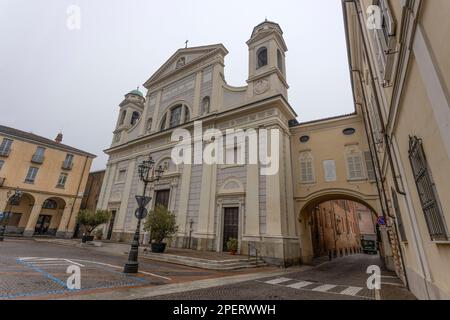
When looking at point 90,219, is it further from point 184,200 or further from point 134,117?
point 134,117

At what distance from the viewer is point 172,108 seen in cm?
2172

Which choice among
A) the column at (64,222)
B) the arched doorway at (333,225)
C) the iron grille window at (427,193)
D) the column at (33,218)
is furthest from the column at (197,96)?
the column at (33,218)

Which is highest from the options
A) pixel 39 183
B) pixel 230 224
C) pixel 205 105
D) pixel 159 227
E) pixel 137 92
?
pixel 137 92

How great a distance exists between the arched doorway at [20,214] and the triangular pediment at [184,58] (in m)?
19.4

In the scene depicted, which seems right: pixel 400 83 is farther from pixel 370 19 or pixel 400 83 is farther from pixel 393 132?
pixel 370 19

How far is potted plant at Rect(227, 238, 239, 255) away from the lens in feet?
42.5

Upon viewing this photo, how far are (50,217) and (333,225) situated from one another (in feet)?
113

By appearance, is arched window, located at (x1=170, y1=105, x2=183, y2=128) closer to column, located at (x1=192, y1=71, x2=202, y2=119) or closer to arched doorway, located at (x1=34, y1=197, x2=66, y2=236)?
column, located at (x1=192, y1=71, x2=202, y2=119)

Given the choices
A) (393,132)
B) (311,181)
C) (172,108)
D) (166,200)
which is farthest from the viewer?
(172,108)

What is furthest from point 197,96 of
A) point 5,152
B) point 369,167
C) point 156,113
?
point 5,152

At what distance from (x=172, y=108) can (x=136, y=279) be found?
58.2 feet

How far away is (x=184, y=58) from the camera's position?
22672mm
